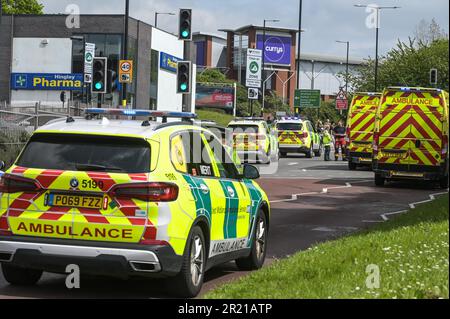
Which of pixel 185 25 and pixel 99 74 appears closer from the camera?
pixel 185 25

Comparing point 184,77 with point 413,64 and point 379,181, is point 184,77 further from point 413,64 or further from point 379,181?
point 413,64

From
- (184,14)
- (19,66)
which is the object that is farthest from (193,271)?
(19,66)

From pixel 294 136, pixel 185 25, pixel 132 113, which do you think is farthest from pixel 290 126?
pixel 132 113

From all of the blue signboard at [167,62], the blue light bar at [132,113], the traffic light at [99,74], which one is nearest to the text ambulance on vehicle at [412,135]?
the traffic light at [99,74]

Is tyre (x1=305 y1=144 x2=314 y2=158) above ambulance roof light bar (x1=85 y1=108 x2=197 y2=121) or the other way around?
the other way around

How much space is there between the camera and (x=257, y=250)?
1047 cm

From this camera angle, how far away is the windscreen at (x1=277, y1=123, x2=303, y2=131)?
43281 mm

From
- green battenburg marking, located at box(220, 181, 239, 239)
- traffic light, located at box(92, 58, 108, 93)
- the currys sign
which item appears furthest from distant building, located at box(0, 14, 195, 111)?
the currys sign

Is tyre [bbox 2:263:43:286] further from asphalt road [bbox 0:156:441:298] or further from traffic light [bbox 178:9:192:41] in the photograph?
traffic light [bbox 178:9:192:41]

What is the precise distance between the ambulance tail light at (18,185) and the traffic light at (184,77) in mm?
16465

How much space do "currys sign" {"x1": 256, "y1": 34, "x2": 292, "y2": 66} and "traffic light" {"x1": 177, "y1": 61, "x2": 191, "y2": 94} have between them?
104704mm

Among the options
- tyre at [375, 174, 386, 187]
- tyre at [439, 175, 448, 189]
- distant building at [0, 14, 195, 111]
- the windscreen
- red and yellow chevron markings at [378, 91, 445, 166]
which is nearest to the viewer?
red and yellow chevron markings at [378, 91, 445, 166]

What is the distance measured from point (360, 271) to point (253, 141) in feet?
87.8
